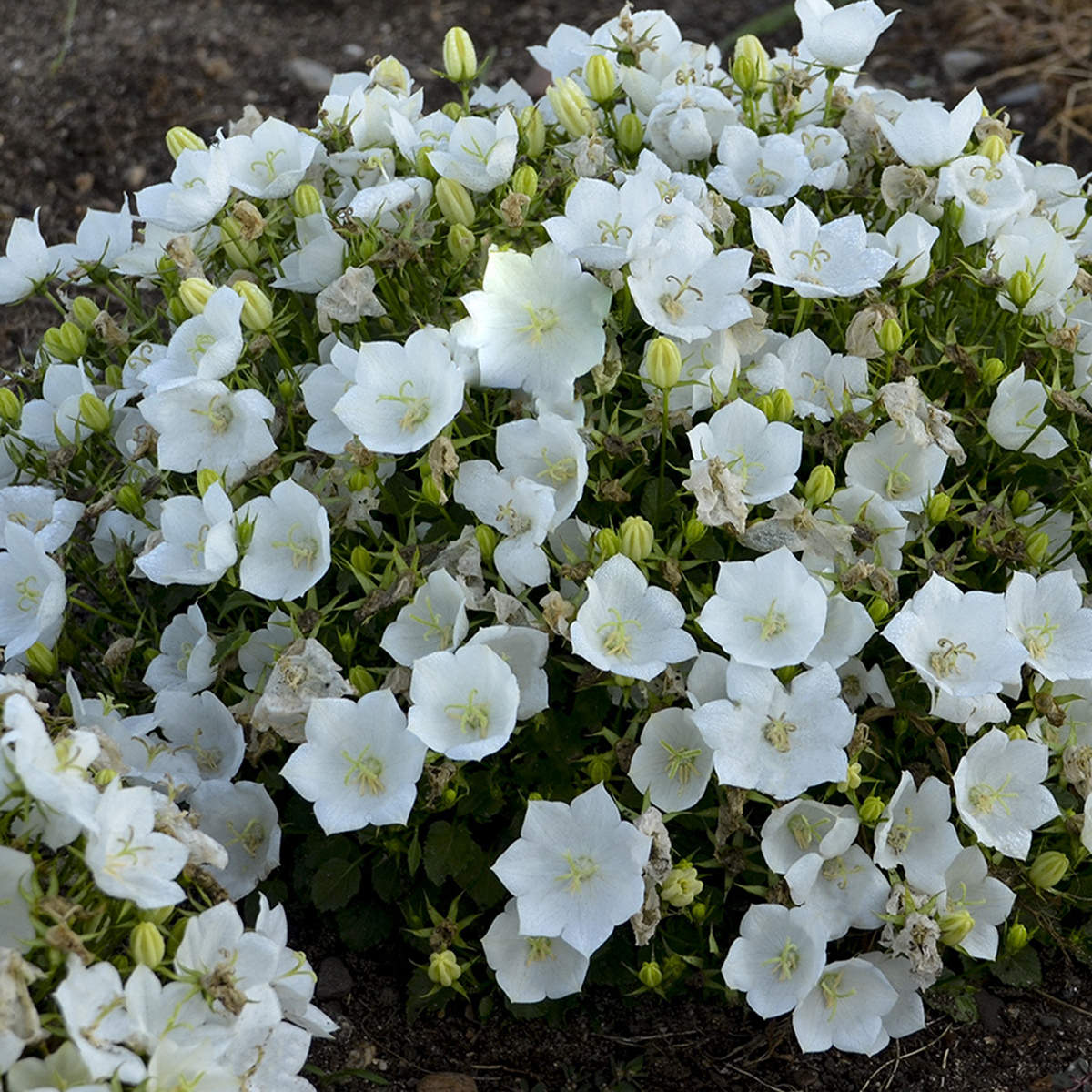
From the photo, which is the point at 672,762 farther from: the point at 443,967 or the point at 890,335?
the point at 890,335

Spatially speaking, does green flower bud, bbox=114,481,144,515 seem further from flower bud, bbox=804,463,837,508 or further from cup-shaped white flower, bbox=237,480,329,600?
flower bud, bbox=804,463,837,508

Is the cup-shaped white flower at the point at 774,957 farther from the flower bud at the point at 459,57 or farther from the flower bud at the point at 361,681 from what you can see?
the flower bud at the point at 459,57

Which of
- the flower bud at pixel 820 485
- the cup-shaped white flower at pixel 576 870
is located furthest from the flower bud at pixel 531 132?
the cup-shaped white flower at pixel 576 870

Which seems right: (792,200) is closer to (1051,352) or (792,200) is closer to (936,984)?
(1051,352)

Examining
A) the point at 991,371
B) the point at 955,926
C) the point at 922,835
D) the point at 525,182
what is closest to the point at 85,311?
the point at 525,182

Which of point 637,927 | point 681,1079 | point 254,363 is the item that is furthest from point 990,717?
point 254,363
